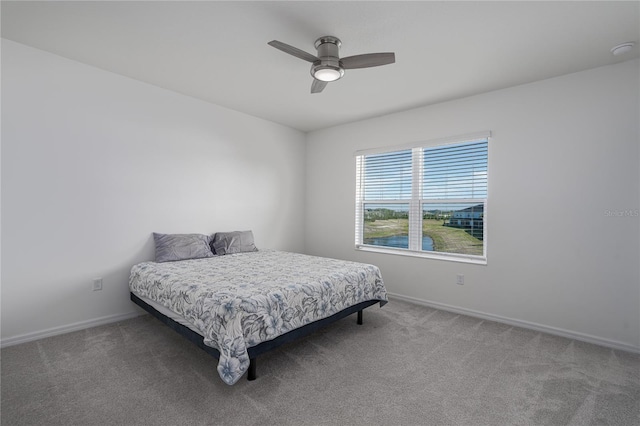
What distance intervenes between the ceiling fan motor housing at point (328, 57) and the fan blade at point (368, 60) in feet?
0.21

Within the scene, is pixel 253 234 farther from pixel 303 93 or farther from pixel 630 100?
pixel 630 100

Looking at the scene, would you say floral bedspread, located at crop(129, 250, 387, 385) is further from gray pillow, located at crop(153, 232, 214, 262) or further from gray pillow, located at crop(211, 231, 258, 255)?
gray pillow, located at crop(211, 231, 258, 255)

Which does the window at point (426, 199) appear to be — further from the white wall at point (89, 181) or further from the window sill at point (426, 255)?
the white wall at point (89, 181)

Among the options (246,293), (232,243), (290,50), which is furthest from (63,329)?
(290,50)

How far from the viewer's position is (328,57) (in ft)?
7.76

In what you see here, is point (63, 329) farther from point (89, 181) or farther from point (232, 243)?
point (232, 243)

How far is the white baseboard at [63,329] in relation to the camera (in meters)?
2.61

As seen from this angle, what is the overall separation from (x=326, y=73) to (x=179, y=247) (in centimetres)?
251

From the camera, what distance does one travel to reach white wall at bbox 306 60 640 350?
2.72 metres

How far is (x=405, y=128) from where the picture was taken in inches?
163

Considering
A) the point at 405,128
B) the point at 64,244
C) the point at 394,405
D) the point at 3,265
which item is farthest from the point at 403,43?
the point at 3,265

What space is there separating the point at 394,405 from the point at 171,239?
9.39ft

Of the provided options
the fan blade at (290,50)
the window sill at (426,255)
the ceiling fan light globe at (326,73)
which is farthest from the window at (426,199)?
the fan blade at (290,50)

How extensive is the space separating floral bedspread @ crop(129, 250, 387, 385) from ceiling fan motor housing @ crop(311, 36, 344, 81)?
1.76 meters
